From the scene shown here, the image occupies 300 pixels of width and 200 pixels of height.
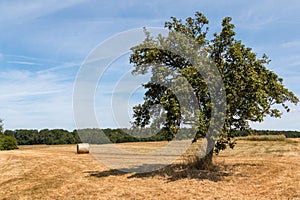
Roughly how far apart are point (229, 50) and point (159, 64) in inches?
175

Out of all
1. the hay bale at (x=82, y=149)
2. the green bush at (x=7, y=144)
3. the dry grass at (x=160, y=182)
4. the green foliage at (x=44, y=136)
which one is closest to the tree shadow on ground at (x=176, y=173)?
the dry grass at (x=160, y=182)

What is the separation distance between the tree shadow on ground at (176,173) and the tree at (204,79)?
1072 mm

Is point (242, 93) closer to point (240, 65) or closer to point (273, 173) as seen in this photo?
point (240, 65)

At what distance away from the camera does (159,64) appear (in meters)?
19.6

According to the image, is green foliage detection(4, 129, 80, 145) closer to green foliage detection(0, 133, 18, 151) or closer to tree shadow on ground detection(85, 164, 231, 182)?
green foliage detection(0, 133, 18, 151)

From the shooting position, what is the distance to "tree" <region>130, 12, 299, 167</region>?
17.5 m

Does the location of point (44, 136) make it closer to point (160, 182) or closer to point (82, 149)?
point (82, 149)

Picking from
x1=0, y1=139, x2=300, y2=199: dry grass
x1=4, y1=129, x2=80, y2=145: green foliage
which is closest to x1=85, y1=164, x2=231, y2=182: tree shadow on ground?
x1=0, y1=139, x2=300, y2=199: dry grass

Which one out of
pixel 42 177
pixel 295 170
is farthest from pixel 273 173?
pixel 42 177

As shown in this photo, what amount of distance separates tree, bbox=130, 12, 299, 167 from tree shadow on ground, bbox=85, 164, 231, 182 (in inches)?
42.2

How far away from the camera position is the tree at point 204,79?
687 inches

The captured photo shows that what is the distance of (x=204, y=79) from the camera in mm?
17734

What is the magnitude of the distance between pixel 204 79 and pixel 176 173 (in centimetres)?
659

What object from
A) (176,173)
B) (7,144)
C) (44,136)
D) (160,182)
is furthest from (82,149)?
(44,136)
